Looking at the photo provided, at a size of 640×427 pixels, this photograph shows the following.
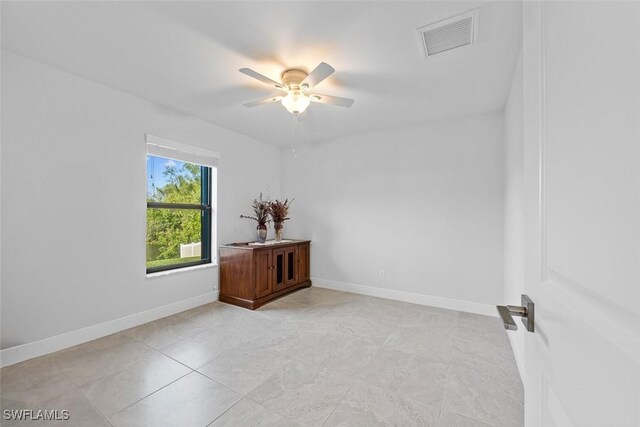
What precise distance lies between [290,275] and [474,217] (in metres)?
2.70

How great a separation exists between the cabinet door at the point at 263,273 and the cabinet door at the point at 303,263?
0.70m

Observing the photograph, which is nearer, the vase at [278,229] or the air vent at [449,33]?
the air vent at [449,33]

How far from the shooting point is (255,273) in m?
3.39

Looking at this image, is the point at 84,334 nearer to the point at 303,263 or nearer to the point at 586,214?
→ the point at 303,263

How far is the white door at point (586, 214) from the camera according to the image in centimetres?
32

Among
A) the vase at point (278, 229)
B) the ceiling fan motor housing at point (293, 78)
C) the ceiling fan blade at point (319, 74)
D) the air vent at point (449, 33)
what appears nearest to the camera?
the air vent at point (449, 33)

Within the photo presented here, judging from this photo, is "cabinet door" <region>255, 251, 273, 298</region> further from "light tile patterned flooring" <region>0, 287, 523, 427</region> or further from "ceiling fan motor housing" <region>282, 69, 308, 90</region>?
"ceiling fan motor housing" <region>282, 69, 308, 90</region>

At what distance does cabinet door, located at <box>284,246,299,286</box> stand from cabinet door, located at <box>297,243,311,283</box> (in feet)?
0.29

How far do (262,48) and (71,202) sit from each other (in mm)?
2222

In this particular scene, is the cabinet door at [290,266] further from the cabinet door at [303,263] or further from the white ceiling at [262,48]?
the white ceiling at [262,48]

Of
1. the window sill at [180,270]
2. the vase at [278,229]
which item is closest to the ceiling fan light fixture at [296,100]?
the vase at [278,229]

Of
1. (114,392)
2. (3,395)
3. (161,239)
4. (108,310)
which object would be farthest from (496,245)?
(3,395)

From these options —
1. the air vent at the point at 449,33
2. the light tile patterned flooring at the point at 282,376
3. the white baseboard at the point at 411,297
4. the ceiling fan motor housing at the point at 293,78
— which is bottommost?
the light tile patterned flooring at the point at 282,376

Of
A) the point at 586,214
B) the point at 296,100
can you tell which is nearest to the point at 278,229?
the point at 296,100
